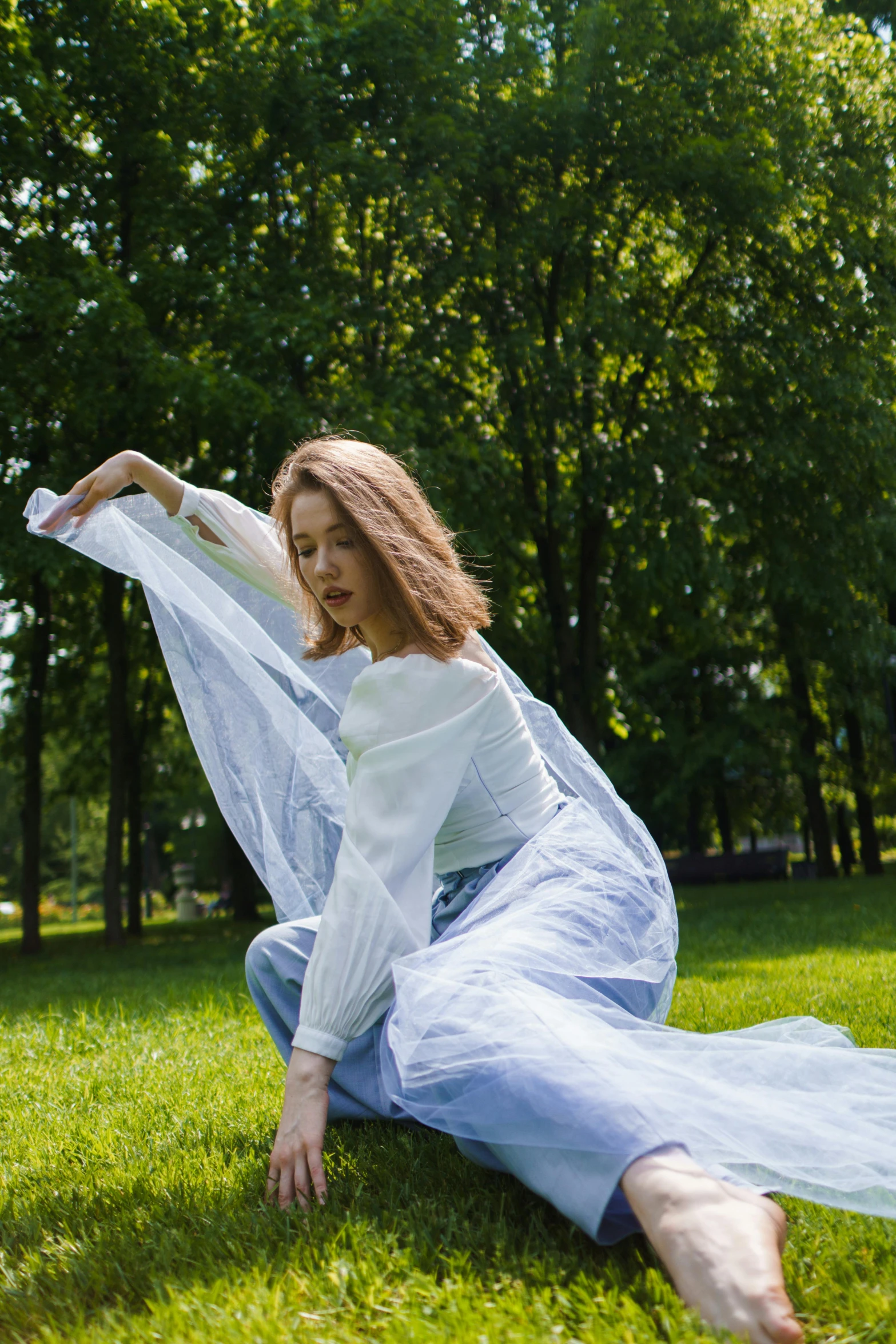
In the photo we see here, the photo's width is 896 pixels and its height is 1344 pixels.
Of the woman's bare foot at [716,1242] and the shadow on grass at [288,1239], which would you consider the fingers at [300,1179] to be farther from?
the woman's bare foot at [716,1242]

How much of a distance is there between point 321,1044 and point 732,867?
87.3 feet

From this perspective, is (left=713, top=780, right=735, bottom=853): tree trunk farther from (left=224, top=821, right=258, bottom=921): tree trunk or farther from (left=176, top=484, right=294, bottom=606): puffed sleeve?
(left=176, top=484, right=294, bottom=606): puffed sleeve

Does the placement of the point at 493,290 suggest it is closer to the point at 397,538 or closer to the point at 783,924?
the point at 783,924

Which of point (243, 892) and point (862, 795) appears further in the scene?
point (862, 795)

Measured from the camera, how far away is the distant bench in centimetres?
2770

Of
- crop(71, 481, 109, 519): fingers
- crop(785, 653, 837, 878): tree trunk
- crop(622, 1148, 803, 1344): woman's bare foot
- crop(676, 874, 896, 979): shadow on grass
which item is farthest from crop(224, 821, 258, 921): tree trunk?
crop(622, 1148, 803, 1344): woman's bare foot

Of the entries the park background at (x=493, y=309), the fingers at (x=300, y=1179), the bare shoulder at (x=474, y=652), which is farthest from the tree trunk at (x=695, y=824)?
the fingers at (x=300, y=1179)

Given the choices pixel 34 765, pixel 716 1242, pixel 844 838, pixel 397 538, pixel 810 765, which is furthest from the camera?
pixel 844 838

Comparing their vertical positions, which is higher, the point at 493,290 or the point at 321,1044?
the point at 493,290

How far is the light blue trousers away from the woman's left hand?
25 cm

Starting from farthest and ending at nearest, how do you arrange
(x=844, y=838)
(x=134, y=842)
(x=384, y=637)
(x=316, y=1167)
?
(x=844, y=838) < (x=134, y=842) < (x=384, y=637) < (x=316, y=1167)

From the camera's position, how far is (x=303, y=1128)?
2.38 metres

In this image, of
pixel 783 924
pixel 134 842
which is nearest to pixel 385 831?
pixel 783 924

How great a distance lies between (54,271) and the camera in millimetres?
13492
